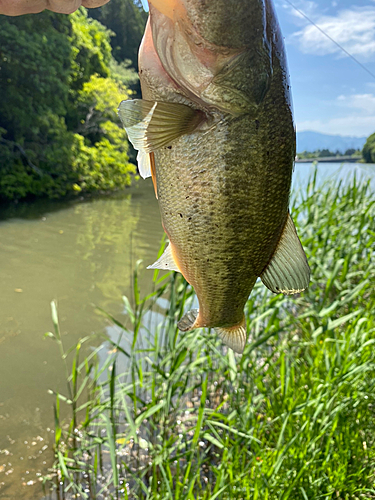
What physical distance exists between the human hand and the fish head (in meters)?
0.78

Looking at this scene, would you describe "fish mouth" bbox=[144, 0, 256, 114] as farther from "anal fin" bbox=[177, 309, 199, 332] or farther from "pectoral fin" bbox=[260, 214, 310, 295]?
→ "anal fin" bbox=[177, 309, 199, 332]

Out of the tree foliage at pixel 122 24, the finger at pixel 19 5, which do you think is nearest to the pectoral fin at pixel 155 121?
the finger at pixel 19 5

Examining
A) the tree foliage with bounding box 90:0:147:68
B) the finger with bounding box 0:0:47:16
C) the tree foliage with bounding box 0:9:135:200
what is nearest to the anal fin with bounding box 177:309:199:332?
the finger with bounding box 0:0:47:16

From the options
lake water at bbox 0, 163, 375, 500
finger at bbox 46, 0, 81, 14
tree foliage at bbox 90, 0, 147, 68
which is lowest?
lake water at bbox 0, 163, 375, 500

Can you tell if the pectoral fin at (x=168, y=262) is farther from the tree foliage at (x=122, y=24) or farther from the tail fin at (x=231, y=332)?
the tree foliage at (x=122, y=24)

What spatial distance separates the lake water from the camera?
4.92 meters

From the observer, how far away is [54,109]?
818 inches

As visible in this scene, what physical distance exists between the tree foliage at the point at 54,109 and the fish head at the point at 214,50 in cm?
1851

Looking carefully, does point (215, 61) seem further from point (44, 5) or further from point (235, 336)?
point (44, 5)

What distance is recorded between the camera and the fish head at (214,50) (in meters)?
0.84

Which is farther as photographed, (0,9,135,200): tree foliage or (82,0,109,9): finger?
(0,9,135,200): tree foliage

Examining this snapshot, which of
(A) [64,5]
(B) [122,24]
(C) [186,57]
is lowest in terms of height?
(C) [186,57]

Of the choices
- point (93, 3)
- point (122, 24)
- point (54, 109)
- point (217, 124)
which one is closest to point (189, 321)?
point (217, 124)

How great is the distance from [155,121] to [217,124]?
13 cm
